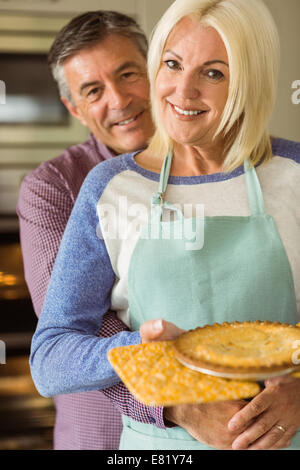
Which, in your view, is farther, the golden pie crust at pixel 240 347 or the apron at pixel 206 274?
the apron at pixel 206 274

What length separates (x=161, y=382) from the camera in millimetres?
789

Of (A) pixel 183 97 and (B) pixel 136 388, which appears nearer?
(B) pixel 136 388

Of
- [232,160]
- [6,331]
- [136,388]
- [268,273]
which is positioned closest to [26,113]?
[6,331]

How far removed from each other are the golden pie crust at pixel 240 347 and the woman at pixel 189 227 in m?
0.16

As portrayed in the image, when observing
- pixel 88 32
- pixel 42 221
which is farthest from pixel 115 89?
pixel 42 221

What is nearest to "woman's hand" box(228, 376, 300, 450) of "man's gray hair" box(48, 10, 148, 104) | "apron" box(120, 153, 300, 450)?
"apron" box(120, 153, 300, 450)

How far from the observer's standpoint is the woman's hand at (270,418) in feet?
2.92

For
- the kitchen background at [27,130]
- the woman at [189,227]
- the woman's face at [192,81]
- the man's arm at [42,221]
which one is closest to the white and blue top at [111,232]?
the woman at [189,227]

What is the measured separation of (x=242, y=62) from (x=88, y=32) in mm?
670

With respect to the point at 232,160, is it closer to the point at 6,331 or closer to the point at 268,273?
the point at 268,273

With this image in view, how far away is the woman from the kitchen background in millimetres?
1185

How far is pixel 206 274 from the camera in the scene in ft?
3.47

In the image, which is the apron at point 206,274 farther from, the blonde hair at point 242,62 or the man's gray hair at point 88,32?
the man's gray hair at point 88,32
